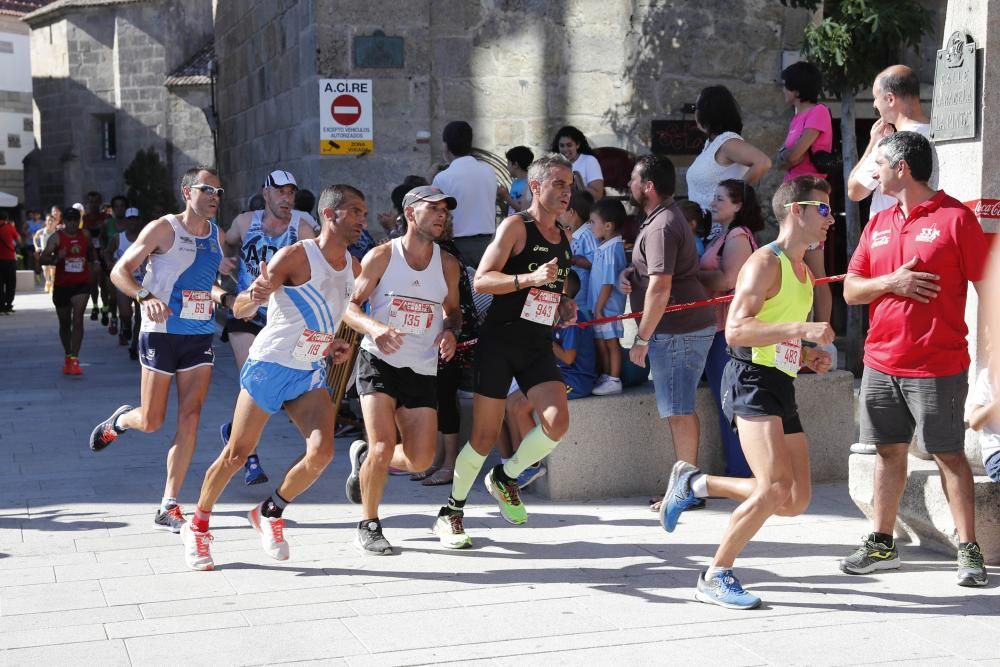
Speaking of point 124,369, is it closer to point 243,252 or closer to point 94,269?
point 94,269

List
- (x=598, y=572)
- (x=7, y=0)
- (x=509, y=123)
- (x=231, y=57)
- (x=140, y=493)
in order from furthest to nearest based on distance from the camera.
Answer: (x=7, y=0), (x=231, y=57), (x=509, y=123), (x=140, y=493), (x=598, y=572)

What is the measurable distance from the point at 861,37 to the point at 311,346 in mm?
6315

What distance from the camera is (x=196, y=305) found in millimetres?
7039

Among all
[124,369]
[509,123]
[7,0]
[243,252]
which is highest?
[7,0]

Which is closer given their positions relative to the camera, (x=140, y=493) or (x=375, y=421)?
(x=375, y=421)

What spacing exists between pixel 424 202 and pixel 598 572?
6.37ft

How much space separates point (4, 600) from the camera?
5.72m

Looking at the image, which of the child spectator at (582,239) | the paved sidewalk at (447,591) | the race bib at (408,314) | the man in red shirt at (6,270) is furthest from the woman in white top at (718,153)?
the man in red shirt at (6,270)

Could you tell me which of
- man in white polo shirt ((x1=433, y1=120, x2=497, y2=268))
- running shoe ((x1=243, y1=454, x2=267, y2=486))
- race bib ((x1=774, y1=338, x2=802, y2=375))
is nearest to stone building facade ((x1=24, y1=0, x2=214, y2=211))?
man in white polo shirt ((x1=433, y1=120, x2=497, y2=268))

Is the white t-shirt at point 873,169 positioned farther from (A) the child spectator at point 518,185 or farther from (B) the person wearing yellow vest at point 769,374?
(A) the child spectator at point 518,185

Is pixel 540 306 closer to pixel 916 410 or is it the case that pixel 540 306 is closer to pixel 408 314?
pixel 408 314

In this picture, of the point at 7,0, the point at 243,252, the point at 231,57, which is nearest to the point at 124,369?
the point at 231,57

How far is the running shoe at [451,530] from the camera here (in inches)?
259

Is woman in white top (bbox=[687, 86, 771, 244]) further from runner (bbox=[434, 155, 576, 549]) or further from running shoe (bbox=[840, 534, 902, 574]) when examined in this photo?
running shoe (bbox=[840, 534, 902, 574])
